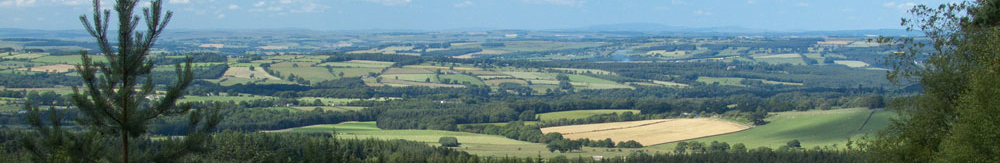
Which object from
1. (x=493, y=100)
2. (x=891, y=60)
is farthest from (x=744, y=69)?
(x=891, y=60)

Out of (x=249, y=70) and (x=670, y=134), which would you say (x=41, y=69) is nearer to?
(x=249, y=70)

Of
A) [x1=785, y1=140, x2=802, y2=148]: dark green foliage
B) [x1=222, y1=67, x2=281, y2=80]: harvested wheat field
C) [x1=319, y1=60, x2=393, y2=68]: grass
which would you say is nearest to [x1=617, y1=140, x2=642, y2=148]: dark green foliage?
[x1=785, y1=140, x2=802, y2=148]: dark green foliage

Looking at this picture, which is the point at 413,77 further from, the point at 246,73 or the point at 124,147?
the point at 124,147

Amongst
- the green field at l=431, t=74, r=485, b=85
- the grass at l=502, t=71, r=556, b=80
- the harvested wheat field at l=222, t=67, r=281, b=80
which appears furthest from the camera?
the grass at l=502, t=71, r=556, b=80

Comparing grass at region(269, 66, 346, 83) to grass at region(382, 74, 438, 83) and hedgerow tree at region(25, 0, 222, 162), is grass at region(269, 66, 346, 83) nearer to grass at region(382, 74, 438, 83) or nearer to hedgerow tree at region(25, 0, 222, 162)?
grass at region(382, 74, 438, 83)

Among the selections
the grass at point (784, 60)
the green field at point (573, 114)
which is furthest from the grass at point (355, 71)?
the grass at point (784, 60)

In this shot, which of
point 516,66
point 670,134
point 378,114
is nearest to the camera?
→ point 670,134
